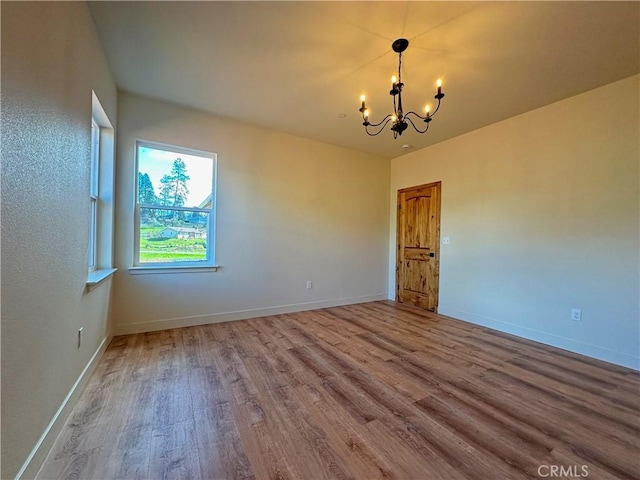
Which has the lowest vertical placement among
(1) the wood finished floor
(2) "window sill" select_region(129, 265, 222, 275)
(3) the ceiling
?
(1) the wood finished floor

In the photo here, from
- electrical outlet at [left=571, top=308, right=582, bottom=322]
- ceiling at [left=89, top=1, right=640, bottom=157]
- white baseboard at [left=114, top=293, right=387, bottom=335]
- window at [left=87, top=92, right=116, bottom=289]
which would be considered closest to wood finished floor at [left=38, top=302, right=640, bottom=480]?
white baseboard at [left=114, top=293, right=387, bottom=335]

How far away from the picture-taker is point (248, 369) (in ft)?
7.64

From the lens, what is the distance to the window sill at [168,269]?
10.2ft

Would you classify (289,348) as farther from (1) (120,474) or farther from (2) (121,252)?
(2) (121,252)

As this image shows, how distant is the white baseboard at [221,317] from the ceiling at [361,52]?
107 inches

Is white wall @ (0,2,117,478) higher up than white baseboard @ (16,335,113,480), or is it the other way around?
white wall @ (0,2,117,478)

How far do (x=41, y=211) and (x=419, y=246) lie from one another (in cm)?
464

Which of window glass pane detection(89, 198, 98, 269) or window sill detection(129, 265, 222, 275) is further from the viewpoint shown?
window sill detection(129, 265, 222, 275)

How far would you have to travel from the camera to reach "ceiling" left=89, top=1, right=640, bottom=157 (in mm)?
1870

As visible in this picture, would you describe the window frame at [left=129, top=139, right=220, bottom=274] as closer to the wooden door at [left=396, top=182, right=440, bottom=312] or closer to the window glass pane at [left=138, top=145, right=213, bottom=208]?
the window glass pane at [left=138, top=145, right=213, bottom=208]

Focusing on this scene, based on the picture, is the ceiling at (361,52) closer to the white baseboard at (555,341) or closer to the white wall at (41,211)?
the white wall at (41,211)

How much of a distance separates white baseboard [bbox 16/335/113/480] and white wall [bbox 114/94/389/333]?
1.23 meters

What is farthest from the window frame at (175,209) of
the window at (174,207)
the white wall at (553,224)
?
the white wall at (553,224)

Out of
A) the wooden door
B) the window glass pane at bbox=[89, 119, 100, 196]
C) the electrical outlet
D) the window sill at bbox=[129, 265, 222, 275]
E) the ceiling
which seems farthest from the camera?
the wooden door
